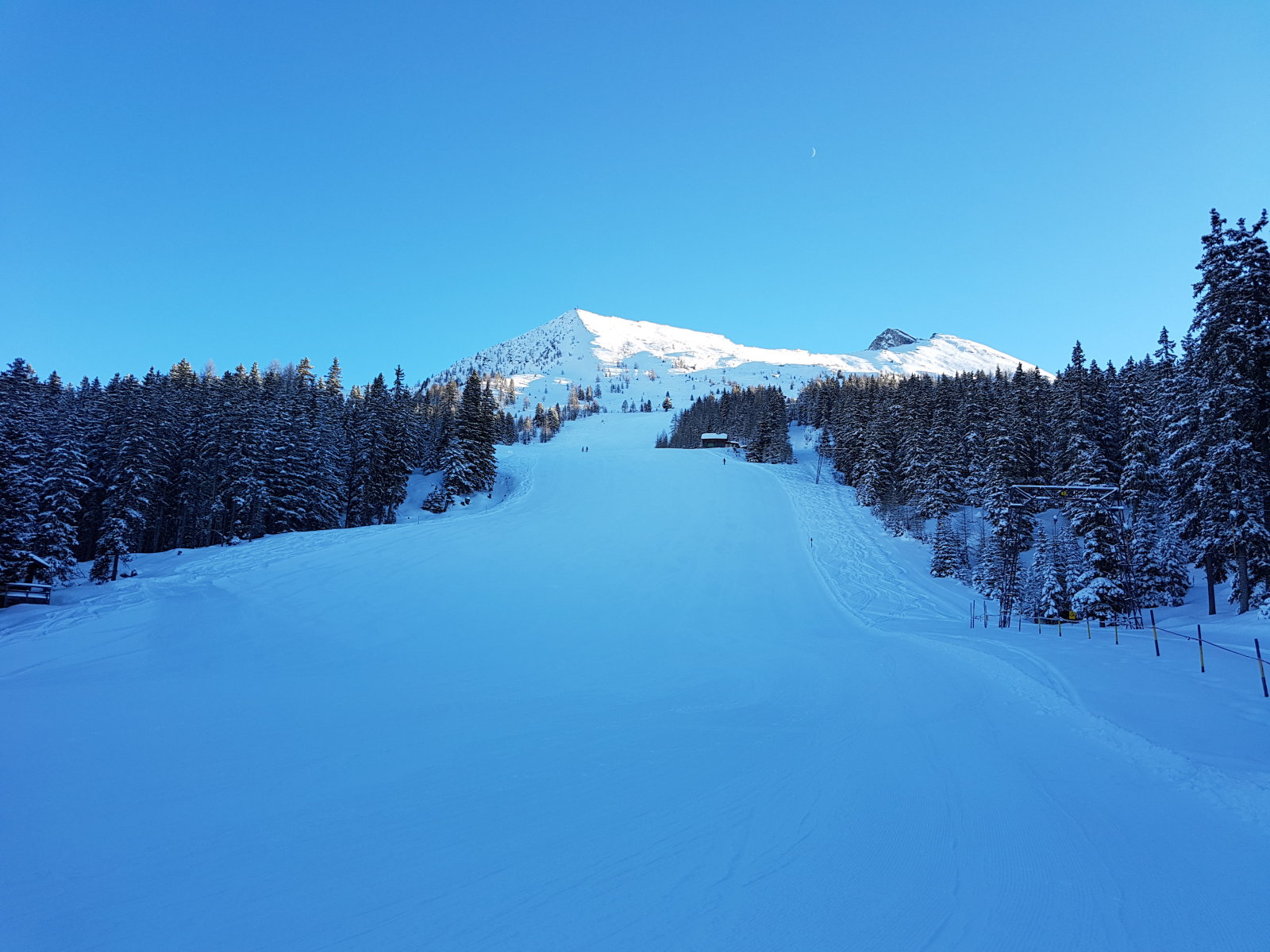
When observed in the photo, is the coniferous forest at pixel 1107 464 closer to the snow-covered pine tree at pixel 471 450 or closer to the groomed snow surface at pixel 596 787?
the groomed snow surface at pixel 596 787

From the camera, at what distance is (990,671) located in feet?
53.6

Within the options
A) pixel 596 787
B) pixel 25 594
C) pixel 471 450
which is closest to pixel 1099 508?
pixel 596 787

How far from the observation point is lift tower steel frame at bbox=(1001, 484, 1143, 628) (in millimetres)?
25031

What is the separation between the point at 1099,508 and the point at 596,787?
3151 centimetres

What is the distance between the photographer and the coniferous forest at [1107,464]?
2155cm

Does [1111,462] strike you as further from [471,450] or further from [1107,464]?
[471,450]

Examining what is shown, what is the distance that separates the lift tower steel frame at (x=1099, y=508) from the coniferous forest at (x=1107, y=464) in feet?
0.92

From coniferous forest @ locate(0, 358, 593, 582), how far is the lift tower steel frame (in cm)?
4033

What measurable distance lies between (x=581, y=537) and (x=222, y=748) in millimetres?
28899

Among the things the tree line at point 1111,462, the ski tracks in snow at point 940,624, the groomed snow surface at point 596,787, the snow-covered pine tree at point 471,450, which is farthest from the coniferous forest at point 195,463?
the tree line at point 1111,462

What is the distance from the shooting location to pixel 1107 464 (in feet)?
138

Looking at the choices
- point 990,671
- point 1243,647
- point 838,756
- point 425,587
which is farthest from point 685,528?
point 838,756

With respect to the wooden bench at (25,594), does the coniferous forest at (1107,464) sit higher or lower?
higher

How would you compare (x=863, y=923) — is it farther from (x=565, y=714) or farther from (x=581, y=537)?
(x=581, y=537)
